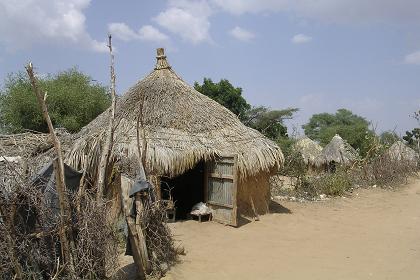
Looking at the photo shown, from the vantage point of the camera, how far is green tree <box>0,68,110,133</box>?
16469 millimetres

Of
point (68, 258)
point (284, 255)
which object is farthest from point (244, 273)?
point (68, 258)

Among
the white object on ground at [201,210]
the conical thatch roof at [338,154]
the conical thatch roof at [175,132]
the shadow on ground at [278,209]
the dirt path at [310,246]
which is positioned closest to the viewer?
the dirt path at [310,246]

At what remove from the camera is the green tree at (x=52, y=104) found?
16469mm

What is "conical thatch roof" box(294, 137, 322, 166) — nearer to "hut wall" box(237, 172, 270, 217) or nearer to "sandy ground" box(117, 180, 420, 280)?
"sandy ground" box(117, 180, 420, 280)

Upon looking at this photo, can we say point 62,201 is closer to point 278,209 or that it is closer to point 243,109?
point 278,209

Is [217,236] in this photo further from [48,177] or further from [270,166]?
[48,177]

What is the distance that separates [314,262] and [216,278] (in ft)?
5.42

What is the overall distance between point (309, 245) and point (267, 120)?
48.4ft

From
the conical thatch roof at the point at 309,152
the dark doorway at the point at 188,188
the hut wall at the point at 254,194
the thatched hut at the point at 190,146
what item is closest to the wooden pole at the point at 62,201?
the thatched hut at the point at 190,146

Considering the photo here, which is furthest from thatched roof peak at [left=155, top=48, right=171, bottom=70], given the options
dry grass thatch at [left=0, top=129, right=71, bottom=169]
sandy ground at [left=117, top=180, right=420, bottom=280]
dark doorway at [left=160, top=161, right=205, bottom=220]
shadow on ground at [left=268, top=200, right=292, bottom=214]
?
shadow on ground at [left=268, top=200, right=292, bottom=214]

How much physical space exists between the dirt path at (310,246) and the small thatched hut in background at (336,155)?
285 inches

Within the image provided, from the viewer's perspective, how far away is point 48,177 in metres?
4.74

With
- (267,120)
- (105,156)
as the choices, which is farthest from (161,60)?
(267,120)

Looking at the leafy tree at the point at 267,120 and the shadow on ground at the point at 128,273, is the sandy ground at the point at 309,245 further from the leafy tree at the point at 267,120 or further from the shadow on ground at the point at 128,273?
the leafy tree at the point at 267,120
